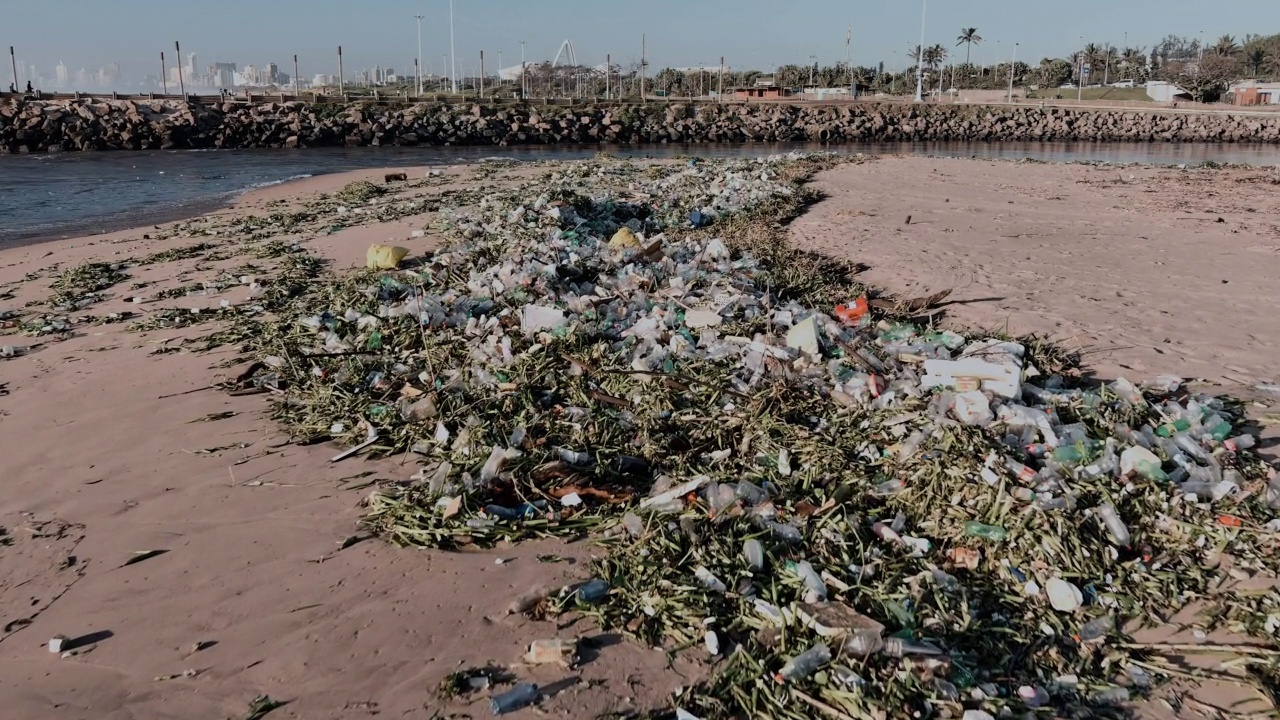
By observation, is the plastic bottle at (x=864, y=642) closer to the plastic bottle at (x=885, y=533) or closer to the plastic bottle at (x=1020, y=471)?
the plastic bottle at (x=885, y=533)

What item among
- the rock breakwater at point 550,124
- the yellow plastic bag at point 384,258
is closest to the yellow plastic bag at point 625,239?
the yellow plastic bag at point 384,258

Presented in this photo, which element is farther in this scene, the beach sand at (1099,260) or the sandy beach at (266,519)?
the beach sand at (1099,260)

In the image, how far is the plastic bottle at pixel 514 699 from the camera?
84.8 inches

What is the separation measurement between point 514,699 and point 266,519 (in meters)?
1.58

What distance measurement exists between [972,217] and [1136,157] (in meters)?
22.4

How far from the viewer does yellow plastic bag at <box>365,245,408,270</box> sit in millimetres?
7344

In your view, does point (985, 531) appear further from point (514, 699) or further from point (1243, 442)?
point (514, 699)

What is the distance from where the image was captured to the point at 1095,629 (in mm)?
2445

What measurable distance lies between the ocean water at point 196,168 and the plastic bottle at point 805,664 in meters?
13.0

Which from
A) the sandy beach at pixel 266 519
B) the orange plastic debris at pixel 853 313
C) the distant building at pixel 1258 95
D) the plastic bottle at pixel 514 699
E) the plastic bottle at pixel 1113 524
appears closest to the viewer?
the plastic bottle at pixel 514 699

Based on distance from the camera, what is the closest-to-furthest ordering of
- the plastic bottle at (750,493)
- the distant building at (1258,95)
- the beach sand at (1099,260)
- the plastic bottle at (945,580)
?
1. the plastic bottle at (945,580)
2. the plastic bottle at (750,493)
3. the beach sand at (1099,260)
4. the distant building at (1258,95)

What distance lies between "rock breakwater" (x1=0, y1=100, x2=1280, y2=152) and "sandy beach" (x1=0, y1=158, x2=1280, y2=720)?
28.9 metres

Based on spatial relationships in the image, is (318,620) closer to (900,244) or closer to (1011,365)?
(1011,365)

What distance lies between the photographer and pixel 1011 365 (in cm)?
387
